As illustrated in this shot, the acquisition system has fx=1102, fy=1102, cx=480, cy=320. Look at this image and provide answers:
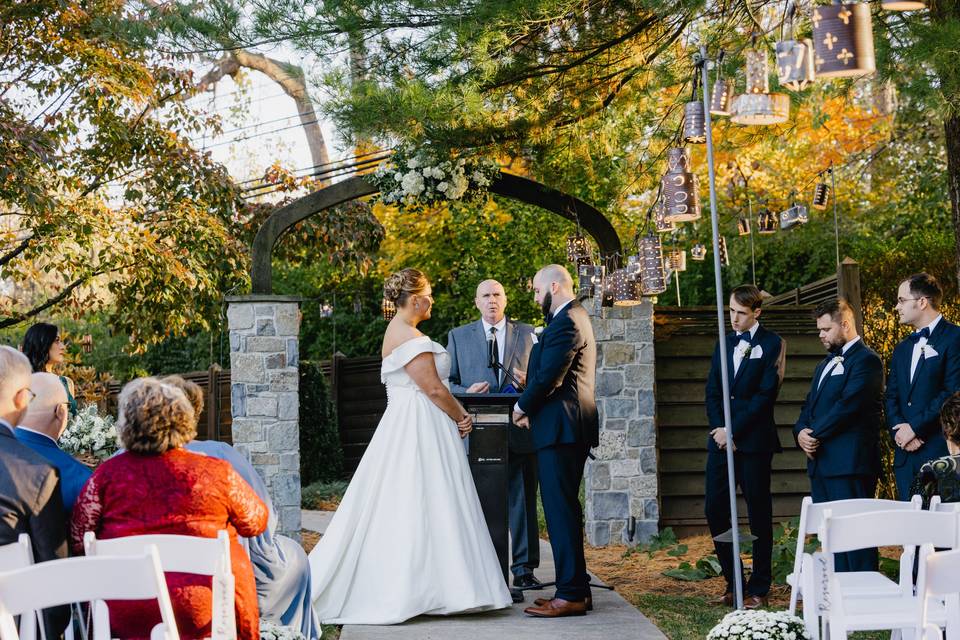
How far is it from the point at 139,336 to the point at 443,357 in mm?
5096

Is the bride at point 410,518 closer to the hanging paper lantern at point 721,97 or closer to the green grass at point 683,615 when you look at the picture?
the green grass at point 683,615

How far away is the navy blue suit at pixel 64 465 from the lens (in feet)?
12.7

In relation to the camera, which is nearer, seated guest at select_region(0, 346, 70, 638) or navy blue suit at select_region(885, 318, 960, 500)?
seated guest at select_region(0, 346, 70, 638)

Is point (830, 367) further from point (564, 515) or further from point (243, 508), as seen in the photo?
point (243, 508)

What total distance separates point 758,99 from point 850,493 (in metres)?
2.51

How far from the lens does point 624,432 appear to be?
338 inches

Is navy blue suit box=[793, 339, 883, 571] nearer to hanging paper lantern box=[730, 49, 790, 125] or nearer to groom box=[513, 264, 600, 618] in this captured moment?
groom box=[513, 264, 600, 618]

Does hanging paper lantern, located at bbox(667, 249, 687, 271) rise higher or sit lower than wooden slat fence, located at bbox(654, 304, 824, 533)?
higher

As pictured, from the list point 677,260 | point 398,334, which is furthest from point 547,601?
point 677,260

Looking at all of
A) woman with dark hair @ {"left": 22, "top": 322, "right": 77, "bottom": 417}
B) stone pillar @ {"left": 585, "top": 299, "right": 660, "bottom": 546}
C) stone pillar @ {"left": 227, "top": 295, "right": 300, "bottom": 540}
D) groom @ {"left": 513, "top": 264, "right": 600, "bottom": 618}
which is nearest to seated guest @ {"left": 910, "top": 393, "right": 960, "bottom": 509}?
groom @ {"left": 513, "top": 264, "right": 600, "bottom": 618}

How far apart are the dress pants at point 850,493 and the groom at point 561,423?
127cm

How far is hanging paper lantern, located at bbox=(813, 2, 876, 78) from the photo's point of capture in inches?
132

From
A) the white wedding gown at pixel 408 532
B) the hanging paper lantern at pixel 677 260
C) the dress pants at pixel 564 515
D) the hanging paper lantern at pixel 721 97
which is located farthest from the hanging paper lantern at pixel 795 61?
the hanging paper lantern at pixel 677 260

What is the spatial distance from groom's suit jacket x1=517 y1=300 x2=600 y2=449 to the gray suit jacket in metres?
1.21
